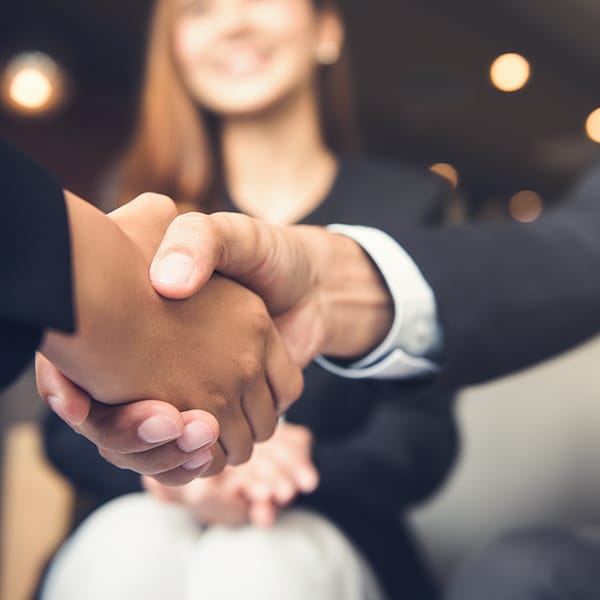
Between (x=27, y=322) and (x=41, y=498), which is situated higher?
(x=27, y=322)

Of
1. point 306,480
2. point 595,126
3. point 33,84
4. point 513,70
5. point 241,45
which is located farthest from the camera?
point 33,84

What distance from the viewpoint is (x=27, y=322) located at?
0.16 meters

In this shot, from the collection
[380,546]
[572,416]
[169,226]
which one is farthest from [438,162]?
[169,226]

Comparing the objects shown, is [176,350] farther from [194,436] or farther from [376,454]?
[376,454]

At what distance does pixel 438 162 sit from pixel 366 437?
2552mm

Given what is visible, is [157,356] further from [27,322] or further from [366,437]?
[366,437]

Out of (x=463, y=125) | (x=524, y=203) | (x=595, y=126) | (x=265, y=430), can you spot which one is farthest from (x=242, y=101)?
(x=524, y=203)

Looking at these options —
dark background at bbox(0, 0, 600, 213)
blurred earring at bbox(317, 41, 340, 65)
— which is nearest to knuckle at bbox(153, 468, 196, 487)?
blurred earring at bbox(317, 41, 340, 65)

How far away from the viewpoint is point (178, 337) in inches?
8.9

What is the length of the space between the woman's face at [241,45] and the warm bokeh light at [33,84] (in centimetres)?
184

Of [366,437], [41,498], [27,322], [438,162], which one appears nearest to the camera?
[27,322]

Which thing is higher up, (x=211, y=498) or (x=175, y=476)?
(x=175, y=476)

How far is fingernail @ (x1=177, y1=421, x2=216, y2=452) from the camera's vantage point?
0.71 ft

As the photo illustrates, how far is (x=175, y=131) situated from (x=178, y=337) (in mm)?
377
